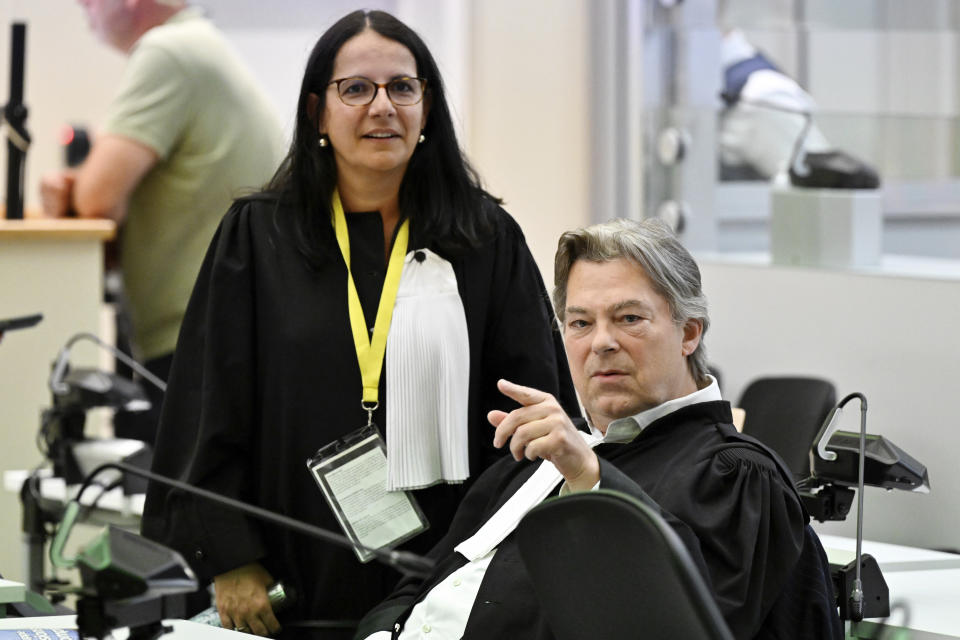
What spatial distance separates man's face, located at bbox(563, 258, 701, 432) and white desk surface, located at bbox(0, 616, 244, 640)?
615 mm

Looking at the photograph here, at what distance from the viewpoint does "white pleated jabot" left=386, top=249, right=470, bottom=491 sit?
232cm

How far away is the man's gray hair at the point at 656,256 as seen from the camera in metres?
2.00

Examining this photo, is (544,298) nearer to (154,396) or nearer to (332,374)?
(332,374)

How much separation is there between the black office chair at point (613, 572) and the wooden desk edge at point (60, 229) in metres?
3.18

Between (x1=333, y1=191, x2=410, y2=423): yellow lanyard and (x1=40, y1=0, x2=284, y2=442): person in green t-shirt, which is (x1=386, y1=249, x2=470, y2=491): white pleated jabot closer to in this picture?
(x1=333, y1=191, x2=410, y2=423): yellow lanyard

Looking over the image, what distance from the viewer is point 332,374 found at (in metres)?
2.32

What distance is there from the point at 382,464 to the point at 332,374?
17cm

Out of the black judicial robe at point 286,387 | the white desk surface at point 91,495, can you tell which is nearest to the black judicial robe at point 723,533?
the black judicial robe at point 286,387

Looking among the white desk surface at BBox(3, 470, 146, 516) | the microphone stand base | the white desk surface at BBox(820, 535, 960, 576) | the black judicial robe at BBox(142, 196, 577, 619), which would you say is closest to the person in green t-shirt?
the white desk surface at BBox(3, 470, 146, 516)

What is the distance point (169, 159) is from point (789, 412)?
196cm

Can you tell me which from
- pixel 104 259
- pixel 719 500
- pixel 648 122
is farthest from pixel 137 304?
pixel 719 500

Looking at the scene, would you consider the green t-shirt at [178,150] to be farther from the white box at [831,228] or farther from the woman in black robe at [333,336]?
the woman in black robe at [333,336]

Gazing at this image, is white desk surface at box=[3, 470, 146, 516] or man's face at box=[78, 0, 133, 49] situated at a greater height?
man's face at box=[78, 0, 133, 49]

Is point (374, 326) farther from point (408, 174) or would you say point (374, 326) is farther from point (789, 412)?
point (789, 412)
